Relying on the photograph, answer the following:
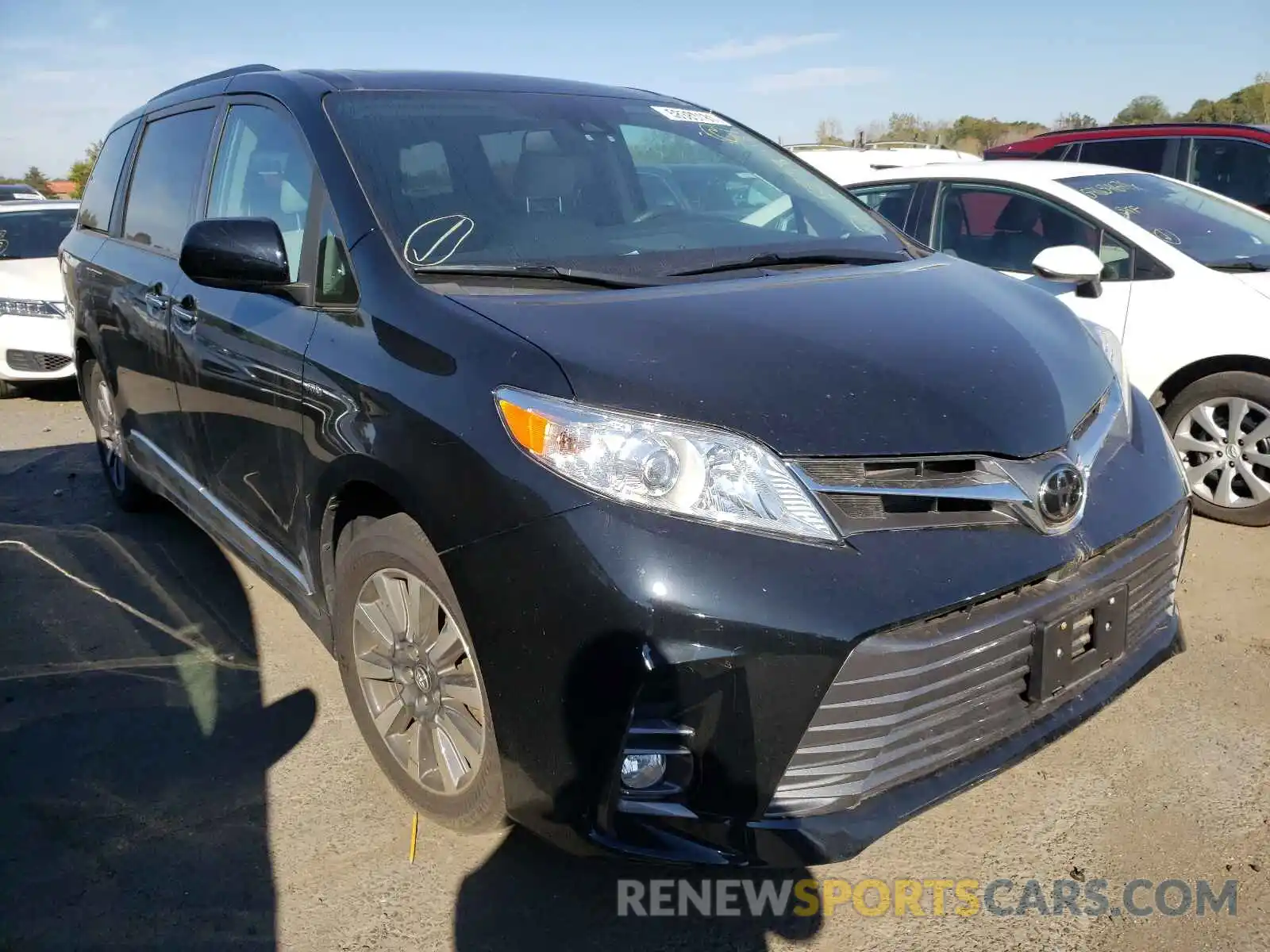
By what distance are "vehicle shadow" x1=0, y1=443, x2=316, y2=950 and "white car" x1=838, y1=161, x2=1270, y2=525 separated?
335 cm

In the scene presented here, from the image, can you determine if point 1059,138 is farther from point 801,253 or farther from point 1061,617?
point 1061,617

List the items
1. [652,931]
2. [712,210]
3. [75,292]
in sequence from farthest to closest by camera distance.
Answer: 1. [75,292]
2. [712,210]
3. [652,931]

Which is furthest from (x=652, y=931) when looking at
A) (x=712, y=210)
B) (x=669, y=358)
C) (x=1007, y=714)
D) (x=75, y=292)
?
(x=75, y=292)

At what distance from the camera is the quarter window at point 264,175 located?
108 inches

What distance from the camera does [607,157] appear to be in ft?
10.3

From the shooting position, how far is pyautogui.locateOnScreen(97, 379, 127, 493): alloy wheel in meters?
4.59

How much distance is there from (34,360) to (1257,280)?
7.74 metres

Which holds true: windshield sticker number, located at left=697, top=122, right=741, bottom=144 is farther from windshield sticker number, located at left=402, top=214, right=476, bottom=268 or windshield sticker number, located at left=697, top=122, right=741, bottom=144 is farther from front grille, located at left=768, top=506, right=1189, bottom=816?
front grille, located at left=768, top=506, right=1189, bottom=816

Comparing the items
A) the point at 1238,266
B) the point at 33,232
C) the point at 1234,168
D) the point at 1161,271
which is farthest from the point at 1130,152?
the point at 33,232

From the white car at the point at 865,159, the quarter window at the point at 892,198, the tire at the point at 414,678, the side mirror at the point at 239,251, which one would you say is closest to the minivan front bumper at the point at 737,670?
the tire at the point at 414,678

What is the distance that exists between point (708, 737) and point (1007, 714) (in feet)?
2.21

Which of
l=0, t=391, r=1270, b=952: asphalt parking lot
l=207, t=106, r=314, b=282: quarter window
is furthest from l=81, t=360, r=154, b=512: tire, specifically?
l=207, t=106, r=314, b=282: quarter window

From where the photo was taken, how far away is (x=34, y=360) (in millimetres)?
7484

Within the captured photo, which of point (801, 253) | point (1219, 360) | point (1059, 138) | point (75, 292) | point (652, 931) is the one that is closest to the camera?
point (652, 931)
